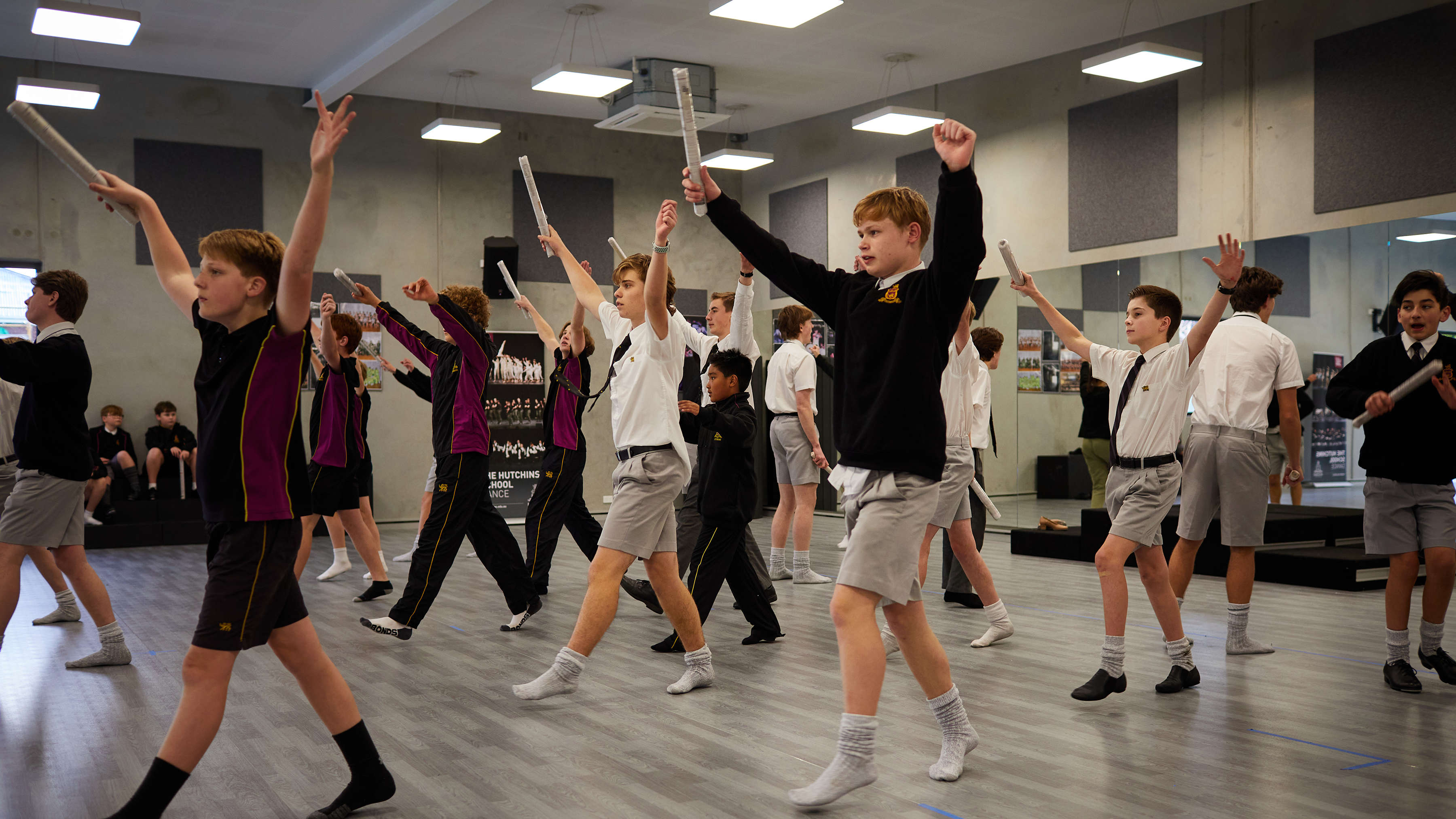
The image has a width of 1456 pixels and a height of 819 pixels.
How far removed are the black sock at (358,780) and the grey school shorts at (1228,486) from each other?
3425mm

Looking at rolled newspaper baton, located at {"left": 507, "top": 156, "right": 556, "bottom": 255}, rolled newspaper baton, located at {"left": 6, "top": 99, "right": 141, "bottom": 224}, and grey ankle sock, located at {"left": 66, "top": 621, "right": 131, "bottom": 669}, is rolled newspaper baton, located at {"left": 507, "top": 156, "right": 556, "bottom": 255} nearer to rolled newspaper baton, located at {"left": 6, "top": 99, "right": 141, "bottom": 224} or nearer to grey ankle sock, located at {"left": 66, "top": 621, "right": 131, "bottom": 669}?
rolled newspaper baton, located at {"left": 6, "top": 99, "right": 141, "bottom": 224}

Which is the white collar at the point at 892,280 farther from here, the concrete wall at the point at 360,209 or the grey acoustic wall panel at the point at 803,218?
the concrete wall at the point at 360,209

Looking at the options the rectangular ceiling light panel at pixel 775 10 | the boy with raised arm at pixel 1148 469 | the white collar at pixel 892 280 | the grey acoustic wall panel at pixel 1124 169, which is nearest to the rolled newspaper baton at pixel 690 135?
the white collar at pixel 892 280

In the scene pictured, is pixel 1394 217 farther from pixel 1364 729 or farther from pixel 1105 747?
pixel 1105 747

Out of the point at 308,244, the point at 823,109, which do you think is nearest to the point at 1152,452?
the point at 308,244

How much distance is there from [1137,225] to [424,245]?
771cm

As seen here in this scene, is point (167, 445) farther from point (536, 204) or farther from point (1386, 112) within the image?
point (1386, 112)

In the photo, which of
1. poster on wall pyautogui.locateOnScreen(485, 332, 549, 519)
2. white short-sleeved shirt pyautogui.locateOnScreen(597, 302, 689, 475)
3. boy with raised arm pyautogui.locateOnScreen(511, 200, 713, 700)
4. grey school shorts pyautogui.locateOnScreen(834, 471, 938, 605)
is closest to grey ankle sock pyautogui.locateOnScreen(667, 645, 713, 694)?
boy with raised arm pyautogui.locateOnScreen(511, 200, 713, 700)

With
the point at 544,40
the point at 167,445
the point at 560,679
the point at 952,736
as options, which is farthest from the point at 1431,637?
the point at 167,445

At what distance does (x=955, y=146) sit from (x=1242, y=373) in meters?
2.86

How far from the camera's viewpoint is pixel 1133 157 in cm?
959

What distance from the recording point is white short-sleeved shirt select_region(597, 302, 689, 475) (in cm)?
382

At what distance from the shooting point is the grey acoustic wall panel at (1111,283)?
368 inches

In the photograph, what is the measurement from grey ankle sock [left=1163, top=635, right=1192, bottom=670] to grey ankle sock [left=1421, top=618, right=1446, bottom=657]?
0.93 metres
